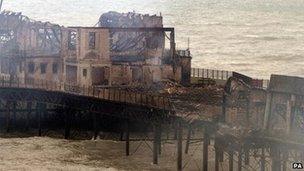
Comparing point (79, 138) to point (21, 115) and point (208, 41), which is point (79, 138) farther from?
point (208, 41)

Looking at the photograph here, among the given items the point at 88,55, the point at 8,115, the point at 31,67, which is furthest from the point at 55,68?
the point at 8,115

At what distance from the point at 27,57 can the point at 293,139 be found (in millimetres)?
43943

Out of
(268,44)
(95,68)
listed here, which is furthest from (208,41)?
(95,68)

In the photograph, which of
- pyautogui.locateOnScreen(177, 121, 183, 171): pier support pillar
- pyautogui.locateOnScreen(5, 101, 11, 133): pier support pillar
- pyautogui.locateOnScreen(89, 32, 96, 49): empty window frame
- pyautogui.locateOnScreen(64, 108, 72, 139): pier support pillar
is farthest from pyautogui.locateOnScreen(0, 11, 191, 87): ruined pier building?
pyautogui.locateOnScreen(177, 121, 183, 171): pier support pillar

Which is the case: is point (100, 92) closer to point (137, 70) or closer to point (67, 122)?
point (67, 122)

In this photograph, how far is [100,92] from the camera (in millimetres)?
61156

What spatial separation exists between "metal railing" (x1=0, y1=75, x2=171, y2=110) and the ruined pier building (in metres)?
2.40

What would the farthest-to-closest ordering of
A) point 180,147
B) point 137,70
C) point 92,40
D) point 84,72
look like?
point 137,70, point 92,40, point 84,72, point 180,147

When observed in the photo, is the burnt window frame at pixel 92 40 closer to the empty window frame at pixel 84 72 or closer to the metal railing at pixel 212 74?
the empty window frame at pixel 84 72

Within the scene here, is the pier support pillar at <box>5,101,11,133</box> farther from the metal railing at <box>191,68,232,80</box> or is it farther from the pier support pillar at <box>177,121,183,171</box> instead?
the metal railing at <box>191,68,232,80</box>

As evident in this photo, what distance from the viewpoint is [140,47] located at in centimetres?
7975

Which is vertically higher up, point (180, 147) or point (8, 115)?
point (8, 115)

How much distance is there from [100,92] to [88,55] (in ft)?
37.6

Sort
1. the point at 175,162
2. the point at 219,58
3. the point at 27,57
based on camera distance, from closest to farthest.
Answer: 1. the point at 175,162
2. the point at 27,57
3. the point at 219,58
